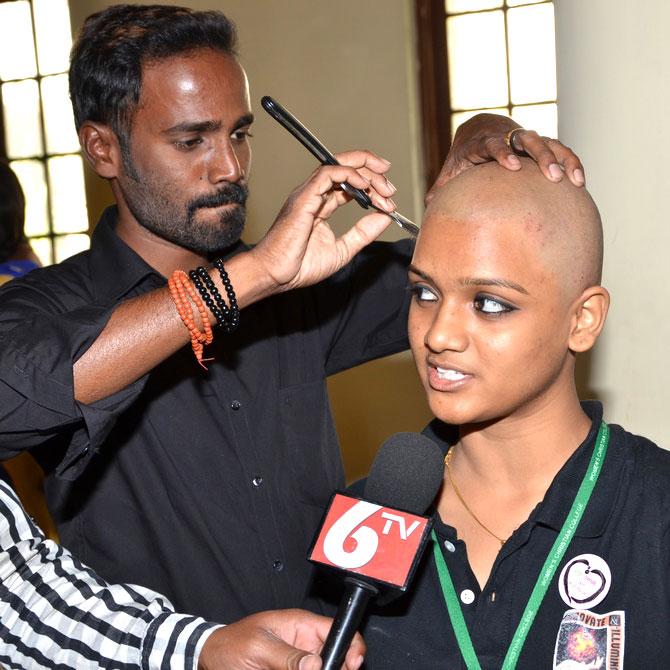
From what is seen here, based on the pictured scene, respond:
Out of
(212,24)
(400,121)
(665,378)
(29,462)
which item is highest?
(212,24)

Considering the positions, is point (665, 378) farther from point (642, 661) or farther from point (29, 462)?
point (29, 462)

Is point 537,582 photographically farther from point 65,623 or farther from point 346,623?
point 65,623

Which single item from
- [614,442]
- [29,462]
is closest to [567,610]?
[614,442]

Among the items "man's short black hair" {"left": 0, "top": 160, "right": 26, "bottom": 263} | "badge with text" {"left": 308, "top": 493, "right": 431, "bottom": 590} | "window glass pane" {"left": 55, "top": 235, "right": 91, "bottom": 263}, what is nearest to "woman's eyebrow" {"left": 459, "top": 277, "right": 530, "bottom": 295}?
"badge with text" {"left": 308, "top": 493, "right": 431, "bottom": 590}

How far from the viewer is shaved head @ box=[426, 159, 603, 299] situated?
1.43 m

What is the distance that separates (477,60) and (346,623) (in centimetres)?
372

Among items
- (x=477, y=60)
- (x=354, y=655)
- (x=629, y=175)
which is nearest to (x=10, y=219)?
(x=629, y=175)

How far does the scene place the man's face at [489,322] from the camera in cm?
141

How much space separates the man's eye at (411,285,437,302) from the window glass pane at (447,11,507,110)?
310cm

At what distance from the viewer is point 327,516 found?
123cm

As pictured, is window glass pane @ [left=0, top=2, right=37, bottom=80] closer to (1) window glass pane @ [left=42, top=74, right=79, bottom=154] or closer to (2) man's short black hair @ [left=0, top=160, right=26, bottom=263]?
(1) window glass pane @ [left=42, top=74, right=79, bottom=154]

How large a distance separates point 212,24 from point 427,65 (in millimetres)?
2442

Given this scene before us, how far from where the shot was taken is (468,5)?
444 cm

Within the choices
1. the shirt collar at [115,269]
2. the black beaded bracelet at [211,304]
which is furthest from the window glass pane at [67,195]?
the black beaded bracelet at [211,304]
